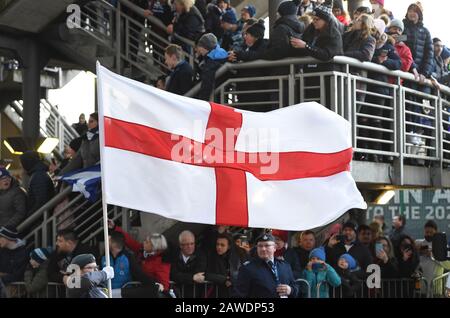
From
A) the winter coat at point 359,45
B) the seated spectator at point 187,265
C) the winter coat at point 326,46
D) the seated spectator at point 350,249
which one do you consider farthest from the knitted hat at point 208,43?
the seated spectator at point 350,249

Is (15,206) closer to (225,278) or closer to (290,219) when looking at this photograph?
(225,278)

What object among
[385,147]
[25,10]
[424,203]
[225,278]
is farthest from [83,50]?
[424,203]

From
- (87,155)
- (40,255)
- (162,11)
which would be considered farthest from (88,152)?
(162,11)

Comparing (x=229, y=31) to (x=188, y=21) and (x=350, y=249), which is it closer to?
(x=188, y=21)

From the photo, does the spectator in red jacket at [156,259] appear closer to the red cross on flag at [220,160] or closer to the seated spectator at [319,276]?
the seated spectator at [319,276]

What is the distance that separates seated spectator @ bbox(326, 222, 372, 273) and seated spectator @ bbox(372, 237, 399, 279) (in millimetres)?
543

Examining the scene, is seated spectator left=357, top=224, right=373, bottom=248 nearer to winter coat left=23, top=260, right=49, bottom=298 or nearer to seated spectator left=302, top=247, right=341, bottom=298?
seated spectator left=302, top=247, right=341, bottom=298

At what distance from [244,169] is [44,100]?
15315 millimetres

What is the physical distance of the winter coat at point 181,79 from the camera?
611 inches

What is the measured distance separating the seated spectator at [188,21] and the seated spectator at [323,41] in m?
2.43

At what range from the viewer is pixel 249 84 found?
1575 centimetres

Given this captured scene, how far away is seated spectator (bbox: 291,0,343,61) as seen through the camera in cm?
1519

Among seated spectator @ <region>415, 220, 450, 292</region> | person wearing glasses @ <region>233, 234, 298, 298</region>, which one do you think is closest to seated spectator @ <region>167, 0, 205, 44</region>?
seated spectator @ <region>415, 220, 450, 292</region>

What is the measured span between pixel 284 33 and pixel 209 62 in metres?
1.00
